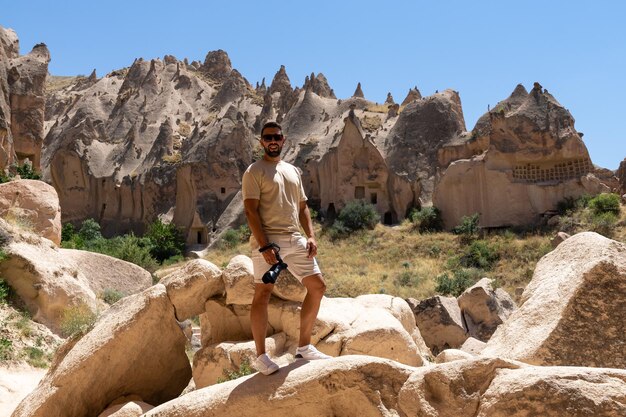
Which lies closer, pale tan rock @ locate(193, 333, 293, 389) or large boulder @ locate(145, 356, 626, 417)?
large boulder @ locate(145, 356, 626, 417)

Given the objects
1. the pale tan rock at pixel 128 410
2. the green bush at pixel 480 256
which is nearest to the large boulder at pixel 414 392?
the pale tan rock at pixel 128 410

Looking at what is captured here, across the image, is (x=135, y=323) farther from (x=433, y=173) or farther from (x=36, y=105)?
(x=433, y=173)

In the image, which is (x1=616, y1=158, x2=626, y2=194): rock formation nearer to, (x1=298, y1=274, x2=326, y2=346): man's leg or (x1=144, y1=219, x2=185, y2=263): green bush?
(x1=144, y1=219, x2=185, y2=263): green bush

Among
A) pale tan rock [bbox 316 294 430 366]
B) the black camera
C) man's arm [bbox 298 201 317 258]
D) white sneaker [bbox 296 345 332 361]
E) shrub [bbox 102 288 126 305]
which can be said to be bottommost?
shrub [bbox 102 288 126 305]

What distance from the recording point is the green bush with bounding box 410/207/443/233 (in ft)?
99.5

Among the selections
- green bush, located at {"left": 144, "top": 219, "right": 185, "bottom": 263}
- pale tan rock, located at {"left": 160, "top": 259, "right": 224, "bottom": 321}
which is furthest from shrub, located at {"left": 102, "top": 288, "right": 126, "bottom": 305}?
green bush, located at {"left": 144, "top": 219, "right": 185, "bottom": 263}

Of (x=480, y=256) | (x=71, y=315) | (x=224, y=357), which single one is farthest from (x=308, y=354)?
(x=480, y=256)

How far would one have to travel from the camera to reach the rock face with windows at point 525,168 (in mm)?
28531

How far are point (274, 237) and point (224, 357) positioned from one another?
76.0 inches

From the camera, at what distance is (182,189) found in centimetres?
3941

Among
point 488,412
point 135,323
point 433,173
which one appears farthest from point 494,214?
point 488,412

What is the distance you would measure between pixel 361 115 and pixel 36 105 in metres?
20.0

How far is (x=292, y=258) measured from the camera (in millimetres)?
5047

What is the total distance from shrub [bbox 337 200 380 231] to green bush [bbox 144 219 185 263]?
28.6 feet
